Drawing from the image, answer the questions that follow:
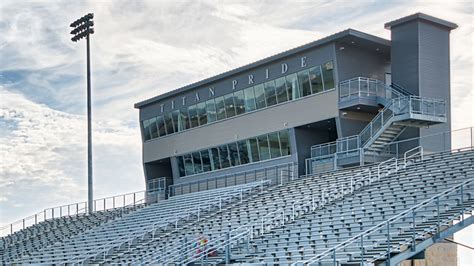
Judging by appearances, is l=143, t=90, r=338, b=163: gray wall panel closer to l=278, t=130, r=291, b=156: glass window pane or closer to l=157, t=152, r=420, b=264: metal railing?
l=278, t=130, r=291, b=156: glass window pane

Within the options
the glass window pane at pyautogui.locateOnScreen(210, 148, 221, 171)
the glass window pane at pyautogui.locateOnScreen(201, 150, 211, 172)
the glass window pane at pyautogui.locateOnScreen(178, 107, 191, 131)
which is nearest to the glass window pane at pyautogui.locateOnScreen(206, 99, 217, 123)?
the glass window pane at pyautogui.locateOnScreen(210, 148, 221, 171)

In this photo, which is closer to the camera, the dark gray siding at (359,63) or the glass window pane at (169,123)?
the dark gray siding at (359,63)

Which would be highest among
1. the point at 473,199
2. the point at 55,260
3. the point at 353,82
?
the point at 353,82

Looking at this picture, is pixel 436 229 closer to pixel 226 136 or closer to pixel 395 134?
pixel 395 134

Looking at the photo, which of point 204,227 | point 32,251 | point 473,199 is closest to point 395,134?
point 204,227

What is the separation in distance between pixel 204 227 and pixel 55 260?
6.62 m

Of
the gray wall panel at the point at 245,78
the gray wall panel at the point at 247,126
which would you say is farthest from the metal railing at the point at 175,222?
the gray wall panel at the point at 245,78

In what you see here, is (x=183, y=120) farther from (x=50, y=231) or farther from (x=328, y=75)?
(x=328, y=75)

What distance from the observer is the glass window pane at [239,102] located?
3672cm

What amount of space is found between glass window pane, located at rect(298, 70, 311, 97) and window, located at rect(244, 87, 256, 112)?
333 cm

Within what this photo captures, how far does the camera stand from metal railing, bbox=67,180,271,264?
29812 millimetres

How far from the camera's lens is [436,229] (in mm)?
19531

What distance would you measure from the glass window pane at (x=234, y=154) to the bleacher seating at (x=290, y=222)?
2.25 m

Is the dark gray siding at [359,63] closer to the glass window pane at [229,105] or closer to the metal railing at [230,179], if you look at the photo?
the metal railing at [230,179]
